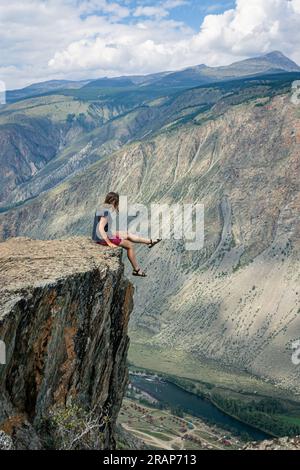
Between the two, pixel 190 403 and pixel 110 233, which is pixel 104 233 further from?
pixel 190 403

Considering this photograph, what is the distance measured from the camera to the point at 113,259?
70.6ft

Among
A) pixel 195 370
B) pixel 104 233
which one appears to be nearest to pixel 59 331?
pixel 104 233

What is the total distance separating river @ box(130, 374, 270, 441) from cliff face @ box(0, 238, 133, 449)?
336ft

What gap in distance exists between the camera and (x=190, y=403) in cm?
14000

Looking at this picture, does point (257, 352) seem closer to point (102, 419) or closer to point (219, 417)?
point (219, 417)

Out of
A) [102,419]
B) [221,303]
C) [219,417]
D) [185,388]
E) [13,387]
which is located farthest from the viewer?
[221,303]

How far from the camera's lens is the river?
401 ft

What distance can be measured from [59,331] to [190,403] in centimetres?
12867

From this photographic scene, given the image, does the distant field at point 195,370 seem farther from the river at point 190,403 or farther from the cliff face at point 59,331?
the cliff face at point 59,331

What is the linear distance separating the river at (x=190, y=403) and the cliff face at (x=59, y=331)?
102 m

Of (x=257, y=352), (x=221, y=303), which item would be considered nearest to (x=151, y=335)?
(x=221, y=303)

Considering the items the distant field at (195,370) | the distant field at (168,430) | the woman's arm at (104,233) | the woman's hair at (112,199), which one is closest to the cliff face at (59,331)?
the woman's arm at (104,233)
